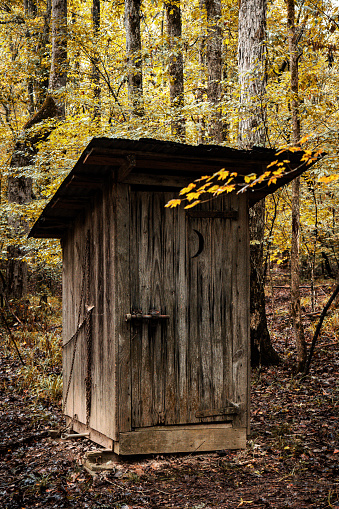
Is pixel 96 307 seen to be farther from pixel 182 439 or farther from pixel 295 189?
pixel 295 189

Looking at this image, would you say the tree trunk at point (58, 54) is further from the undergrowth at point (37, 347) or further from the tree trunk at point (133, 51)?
the undergrowth at point (37, 347)

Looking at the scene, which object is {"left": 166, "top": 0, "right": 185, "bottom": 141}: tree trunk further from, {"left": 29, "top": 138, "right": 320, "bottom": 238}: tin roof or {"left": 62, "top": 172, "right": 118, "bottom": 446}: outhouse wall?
{"left": 29, "top": 138, "right": 320, "bottom": 238}: tin roof

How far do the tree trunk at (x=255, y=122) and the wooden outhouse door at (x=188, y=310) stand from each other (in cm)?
318

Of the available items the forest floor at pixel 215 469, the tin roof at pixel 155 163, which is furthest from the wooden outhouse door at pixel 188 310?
the forest floor at pixel 215 469

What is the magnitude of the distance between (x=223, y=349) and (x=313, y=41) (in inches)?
205

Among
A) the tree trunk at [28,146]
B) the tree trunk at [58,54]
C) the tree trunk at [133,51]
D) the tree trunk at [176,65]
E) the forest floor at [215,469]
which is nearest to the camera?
the forest floor at [215,469]

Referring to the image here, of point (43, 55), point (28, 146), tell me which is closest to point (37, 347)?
point (28, 146)

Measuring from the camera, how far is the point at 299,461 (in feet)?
16.1

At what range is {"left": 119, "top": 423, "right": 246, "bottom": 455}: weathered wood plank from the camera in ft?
16.3

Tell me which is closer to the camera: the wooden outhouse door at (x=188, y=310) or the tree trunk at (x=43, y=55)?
the wooden outhouse door at (x=188, y=310)

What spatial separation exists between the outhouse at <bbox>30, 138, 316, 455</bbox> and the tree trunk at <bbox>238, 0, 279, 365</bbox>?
10.4 ft

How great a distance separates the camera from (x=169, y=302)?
5270 mm

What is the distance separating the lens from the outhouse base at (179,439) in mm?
4973

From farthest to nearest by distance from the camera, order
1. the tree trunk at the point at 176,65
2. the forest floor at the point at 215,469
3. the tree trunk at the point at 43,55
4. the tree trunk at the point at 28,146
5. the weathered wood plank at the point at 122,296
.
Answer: the tree trunk at the point at 43,55 < the tree trunk at the point at 28,146 < the tree trunk at the point at 176,65 < the weathered wood plank at the point at 122,296 < the forest floor at the point at 215,469
